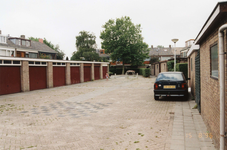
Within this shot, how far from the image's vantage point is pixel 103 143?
488cm

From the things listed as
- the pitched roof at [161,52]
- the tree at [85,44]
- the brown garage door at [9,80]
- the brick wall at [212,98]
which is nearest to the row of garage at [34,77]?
the brown garage door at [9,80]

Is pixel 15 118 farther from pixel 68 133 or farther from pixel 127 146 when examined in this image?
pixel 127 146

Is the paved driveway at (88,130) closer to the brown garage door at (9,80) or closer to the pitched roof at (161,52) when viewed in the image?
the brown garage door at (9,80)

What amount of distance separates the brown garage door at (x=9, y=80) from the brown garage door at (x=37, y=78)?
60.5 inches

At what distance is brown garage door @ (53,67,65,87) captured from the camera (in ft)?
73.0

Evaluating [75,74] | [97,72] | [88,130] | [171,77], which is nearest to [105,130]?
[88,130]

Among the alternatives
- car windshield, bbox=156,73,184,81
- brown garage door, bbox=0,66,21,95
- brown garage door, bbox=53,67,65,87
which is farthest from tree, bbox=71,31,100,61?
car windshield, bbox=156,73,184,81

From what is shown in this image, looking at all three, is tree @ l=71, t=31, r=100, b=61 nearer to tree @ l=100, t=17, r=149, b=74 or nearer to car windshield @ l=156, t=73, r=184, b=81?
tree @ l=100, t=17, r=149, b=74

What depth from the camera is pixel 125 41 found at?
2057 inches

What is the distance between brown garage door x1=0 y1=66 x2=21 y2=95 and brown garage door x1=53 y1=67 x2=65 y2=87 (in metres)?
5.25

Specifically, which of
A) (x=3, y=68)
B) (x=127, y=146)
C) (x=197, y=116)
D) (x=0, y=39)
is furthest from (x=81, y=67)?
(x=127, y=146)

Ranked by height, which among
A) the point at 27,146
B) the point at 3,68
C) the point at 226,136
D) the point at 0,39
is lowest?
the point at 27,146

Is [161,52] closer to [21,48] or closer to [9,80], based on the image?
[21,48]

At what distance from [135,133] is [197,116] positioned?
3114mm
